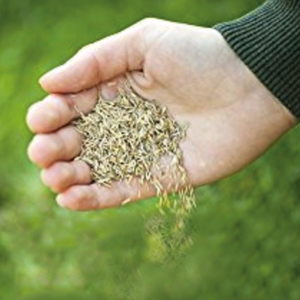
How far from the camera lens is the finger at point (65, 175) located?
2814 mm

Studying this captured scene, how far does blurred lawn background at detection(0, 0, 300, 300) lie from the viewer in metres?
3.64

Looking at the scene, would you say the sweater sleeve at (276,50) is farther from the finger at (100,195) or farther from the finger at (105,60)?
the finger at (100,195)

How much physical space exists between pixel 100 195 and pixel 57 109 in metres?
0.21

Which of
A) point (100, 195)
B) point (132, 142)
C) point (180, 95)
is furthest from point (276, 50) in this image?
point (100, 195)

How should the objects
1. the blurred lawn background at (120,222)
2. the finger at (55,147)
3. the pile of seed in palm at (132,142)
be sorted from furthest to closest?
1. the blurred lawn background at (120,222)
2. the pile of seed in palm at (132,142)
3. the finger at (55,147)

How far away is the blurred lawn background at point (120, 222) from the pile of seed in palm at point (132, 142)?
459 mm

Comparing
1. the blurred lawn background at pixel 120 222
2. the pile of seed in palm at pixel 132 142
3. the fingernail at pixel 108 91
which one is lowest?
the blurred lawn background at pixel 120 222

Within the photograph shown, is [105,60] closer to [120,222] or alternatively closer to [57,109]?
[57,109]

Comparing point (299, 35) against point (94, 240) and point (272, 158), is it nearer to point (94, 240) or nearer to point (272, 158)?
point (272, 158)

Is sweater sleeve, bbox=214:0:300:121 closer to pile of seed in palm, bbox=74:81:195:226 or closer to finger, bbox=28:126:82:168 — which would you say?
pile of seed in palm, bbox=74:81:195:226

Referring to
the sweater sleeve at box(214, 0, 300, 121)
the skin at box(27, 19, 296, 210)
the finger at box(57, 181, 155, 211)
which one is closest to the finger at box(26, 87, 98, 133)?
the skin at box(27, 19, 296, 210)

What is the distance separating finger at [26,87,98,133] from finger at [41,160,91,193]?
0.08 metres

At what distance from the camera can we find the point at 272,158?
3760mm

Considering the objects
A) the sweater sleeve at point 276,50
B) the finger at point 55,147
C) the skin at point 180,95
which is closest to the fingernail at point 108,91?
the skin at point 180,95
